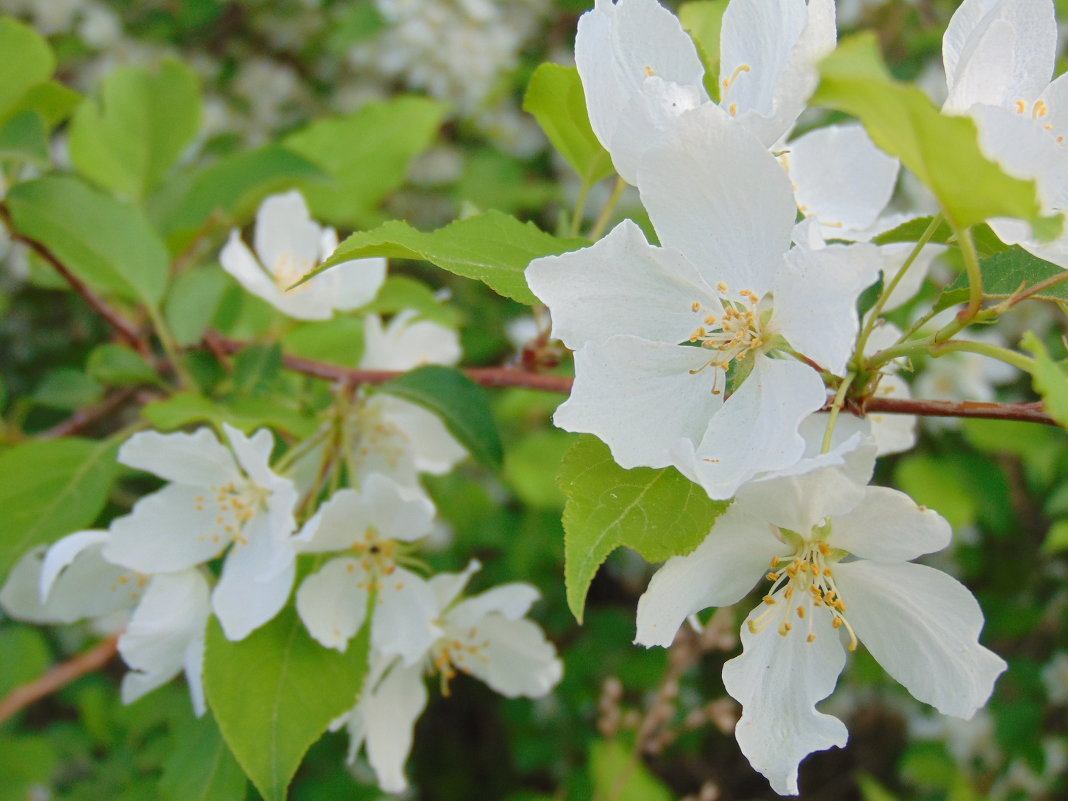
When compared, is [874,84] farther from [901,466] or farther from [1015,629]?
[1015,629]

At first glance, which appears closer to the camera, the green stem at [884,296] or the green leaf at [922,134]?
the green leaf at [922,134]

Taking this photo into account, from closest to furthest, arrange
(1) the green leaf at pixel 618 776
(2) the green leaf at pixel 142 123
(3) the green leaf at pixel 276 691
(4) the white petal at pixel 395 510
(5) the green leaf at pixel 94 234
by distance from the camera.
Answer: (3) the green leaf at pixel 276 691
(4) the white petal at pixel 395 510
(5) the green leaf at pixel 94 234
(2) the green leaf at pixel 142 123
(1) the green leaf at pixel 618 776

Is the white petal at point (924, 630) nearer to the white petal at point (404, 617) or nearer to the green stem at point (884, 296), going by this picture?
→ the green stem at point (884, 296)

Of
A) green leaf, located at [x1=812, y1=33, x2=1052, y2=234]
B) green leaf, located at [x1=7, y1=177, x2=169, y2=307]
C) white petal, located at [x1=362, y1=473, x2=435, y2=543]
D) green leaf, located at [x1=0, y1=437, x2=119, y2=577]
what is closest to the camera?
green leaf, located at [x1=812, y1=33, x2=1052, y2=234]

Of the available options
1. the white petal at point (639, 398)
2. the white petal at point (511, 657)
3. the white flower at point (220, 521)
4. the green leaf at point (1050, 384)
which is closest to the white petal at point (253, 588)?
the white flower at point (220, 521)

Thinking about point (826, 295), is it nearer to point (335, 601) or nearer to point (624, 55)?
point (624, 55)

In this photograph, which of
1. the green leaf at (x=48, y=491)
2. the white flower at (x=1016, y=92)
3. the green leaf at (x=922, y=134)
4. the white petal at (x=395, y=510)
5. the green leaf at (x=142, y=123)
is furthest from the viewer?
the green leaf at (x=142, y=123)

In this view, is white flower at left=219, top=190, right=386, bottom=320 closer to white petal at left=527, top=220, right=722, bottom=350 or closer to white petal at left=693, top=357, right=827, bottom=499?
white petal at left=527, top=220, right=722, bottom=350

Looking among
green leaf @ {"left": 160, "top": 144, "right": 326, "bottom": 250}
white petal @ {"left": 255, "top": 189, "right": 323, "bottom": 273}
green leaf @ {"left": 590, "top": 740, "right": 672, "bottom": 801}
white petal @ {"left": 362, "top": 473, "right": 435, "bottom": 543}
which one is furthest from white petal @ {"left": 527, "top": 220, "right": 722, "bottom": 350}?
green leaf @ {"left": 590, "top": 740, "right": 672, "bottom": 801}
